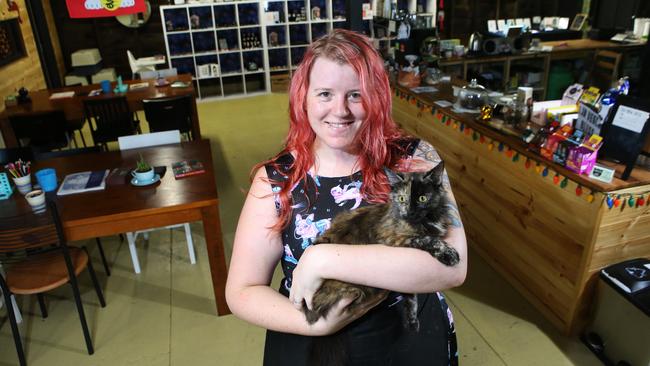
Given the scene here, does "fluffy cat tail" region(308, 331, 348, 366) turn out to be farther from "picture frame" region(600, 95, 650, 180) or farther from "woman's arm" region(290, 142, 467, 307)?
"picture frame" region(600, 95, 650, 180)

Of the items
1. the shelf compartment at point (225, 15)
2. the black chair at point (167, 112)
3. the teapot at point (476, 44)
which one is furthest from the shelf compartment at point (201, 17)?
the teapot at point (476, 44)

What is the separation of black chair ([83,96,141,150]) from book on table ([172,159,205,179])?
201 cm

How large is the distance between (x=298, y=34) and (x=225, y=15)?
126cm

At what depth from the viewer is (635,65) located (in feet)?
20.6

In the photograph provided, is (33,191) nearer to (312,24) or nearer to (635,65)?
(312,24)

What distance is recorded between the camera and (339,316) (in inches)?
36.8

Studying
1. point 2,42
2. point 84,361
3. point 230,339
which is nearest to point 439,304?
point 230,339

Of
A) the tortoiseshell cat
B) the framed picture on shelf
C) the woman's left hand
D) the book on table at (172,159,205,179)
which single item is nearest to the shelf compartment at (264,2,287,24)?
the framed picture on shelf

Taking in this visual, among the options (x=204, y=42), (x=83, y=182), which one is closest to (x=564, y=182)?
(x=83, y=182)

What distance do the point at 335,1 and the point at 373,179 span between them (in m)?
7.21

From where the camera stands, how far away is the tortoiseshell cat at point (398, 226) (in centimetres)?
91

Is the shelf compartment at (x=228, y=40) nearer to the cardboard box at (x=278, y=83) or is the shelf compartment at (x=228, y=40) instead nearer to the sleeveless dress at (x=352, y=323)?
the cardboard box at (x=278, y=83)

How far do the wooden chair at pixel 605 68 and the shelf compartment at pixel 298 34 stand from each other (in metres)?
4.41

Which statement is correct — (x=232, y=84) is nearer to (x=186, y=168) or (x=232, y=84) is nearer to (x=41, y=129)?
(x=41, y=129)
